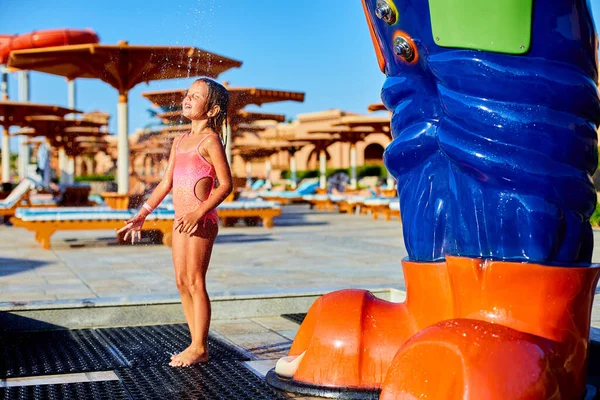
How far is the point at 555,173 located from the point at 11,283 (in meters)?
5.66

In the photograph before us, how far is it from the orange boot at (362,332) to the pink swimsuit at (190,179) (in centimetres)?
93

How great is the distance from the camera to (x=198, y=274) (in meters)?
3.66

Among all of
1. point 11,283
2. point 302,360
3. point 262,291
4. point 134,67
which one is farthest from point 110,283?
point 134,67

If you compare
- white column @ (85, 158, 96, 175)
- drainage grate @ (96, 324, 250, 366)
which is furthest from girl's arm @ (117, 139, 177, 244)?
white column @ (85, 158, 96, 175)

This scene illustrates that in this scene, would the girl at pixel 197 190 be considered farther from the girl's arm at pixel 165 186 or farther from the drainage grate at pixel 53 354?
the drainage grate at pixel 53 354

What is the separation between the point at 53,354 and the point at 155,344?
52cm

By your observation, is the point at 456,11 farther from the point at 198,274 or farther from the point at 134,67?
the point at 134,67

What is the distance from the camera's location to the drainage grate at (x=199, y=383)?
3.13 metres

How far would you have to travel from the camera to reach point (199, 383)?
132 inches

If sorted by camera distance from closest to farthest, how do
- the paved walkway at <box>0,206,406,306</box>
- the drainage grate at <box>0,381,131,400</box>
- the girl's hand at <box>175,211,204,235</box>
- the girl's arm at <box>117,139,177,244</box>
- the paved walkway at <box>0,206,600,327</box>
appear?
the drainage grate at <box>0,381,131,400</box>
the girl's hand at <box>175,211,204,235</box>
the girl's arm at <box>117,139,177,244</box>
the paved walkway at <box>0,206,600,327</box>
the paved walkway at <box>0,206,406,306</box>

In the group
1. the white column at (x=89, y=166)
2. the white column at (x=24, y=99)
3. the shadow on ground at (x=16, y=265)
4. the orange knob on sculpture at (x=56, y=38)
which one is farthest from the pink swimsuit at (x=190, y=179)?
the white column at (x=89, y=166)

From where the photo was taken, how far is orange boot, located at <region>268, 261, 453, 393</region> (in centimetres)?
280

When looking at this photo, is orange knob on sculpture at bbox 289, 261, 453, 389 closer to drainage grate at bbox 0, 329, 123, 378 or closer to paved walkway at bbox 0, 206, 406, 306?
drainage grate at bbox 0, 329, 123, 378

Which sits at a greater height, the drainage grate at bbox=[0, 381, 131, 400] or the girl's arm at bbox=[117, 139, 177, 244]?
the girl's arm at bbox=[117, 139, 177, 244]
